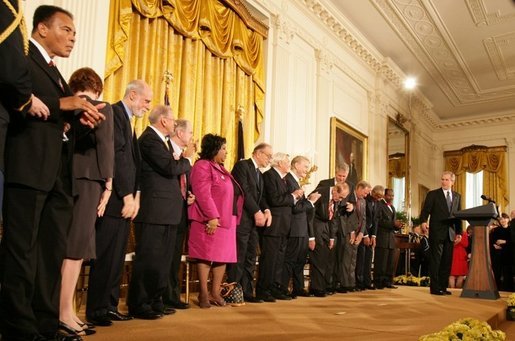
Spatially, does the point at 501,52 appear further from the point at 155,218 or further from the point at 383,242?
the point at 155,218

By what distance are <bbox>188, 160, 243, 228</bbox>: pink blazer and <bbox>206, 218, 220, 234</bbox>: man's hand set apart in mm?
31

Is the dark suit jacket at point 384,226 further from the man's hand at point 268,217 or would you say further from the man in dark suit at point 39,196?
the man in dark suit at point 39,196

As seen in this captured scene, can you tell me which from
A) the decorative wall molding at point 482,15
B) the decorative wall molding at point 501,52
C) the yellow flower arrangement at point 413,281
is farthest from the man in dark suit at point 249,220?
the decorative wall molding at point 501,52

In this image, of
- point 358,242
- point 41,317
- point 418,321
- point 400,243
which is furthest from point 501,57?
point 41,317

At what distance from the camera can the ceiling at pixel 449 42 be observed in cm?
875

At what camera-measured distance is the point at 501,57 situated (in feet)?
35.2

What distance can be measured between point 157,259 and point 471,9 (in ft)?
26.1

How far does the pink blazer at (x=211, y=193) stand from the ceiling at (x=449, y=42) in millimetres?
5717

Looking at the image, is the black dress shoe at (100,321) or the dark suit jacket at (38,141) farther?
the black dress shoe at (100,321)

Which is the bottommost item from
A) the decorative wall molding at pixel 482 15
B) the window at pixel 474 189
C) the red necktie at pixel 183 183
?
the red necktie at pixel 183 183

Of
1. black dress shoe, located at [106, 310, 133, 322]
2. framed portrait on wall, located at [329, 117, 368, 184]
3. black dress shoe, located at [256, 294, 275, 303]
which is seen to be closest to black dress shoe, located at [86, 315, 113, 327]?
black dress shoe, located at [106, 310, 133, 322]

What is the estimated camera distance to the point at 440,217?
6.38 meters

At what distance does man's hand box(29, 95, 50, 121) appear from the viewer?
1.94m

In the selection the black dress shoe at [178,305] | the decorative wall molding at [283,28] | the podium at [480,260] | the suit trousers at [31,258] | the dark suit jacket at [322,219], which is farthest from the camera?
the decorative wall molding at [283,28]
